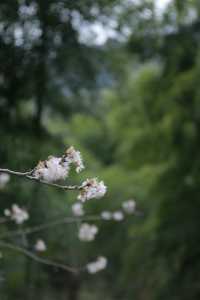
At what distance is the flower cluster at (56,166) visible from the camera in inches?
83.4

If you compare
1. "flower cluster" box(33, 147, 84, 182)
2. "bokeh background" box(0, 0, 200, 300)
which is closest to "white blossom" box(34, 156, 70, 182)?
"flower cluster" box(33, 147, 84, 182)

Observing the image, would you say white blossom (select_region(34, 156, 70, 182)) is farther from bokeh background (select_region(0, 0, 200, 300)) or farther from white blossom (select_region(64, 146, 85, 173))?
bokeh background (select_region(0, 0, 200, 300))

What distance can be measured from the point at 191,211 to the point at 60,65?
315 cm

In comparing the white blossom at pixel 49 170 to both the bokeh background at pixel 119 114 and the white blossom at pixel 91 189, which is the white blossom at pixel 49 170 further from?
the bokeh background at pixel 119 114

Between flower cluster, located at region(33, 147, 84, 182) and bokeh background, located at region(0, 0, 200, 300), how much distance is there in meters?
2.67

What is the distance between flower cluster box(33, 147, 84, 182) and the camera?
2119 mm

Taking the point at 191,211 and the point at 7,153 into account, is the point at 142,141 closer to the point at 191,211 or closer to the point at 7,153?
the point at 191,211

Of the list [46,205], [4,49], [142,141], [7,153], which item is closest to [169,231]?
[142,141]

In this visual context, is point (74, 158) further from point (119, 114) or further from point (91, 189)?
point (119, 114)

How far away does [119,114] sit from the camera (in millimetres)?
11906

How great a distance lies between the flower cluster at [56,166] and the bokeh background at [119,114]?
8.75 feet

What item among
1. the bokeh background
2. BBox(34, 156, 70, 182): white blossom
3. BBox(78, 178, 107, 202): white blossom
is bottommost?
BBox(78, 178, 107, 202): white blossom

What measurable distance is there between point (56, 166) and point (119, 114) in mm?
9807

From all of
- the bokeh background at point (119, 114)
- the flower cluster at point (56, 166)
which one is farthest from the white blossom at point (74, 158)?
the bokeh background at point (119, 114)
